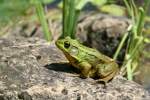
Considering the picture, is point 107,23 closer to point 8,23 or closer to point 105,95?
point 8,23

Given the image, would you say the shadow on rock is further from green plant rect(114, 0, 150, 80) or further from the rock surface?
green plant rect(114, 0, 150, 80)

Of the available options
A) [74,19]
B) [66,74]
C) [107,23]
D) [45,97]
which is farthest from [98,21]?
[45,97]

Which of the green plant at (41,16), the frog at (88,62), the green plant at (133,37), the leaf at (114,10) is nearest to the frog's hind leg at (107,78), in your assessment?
the frog at (88,62)

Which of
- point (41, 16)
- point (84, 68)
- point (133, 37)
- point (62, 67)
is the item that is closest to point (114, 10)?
point (133, 37)

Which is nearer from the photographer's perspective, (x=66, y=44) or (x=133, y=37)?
(x=66, y=44)

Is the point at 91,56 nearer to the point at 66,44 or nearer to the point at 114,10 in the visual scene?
the point at 66,44

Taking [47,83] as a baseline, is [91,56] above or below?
above
